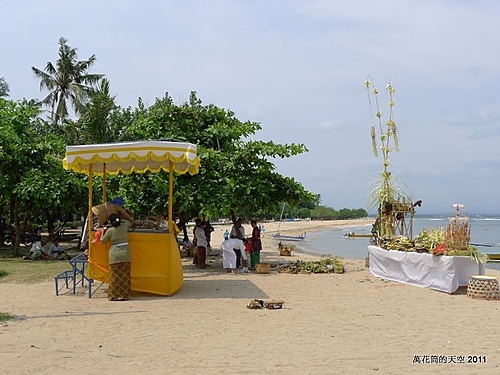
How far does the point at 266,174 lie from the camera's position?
14336 mm

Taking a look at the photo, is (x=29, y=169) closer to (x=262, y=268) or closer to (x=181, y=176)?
(x=181, y=176)

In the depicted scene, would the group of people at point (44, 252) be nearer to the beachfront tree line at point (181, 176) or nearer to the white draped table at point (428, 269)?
the beachfront tree line at point (181, 176)

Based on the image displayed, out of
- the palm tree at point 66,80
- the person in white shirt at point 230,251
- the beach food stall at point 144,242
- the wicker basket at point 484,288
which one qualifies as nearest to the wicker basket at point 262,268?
the person in white shirt at point 230,251

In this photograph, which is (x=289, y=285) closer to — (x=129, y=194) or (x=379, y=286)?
(x=379, y=286)

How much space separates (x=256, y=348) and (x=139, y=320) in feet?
7.53

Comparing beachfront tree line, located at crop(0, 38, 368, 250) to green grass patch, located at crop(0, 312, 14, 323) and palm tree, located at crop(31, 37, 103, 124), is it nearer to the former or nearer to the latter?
green grass patch, located at crop(0, 312, 14, 323)

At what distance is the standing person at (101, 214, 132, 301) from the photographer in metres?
9.48

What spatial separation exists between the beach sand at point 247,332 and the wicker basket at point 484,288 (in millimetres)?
232

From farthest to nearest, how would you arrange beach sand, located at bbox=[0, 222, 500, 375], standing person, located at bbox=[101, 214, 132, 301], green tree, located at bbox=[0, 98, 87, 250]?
green tree, located at bbox=[0, 98, 87, 250] < standing person, located at bbox=[101, 214, 132, 301] < beach sand, located at bbox=[0, 222, 500, 375]

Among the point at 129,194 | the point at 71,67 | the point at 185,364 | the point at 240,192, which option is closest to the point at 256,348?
the point at 185,364

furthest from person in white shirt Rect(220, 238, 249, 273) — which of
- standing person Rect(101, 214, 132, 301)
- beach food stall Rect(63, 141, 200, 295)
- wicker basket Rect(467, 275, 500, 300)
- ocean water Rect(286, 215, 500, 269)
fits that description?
wicker basket Rect(467, 275, 500, 300)

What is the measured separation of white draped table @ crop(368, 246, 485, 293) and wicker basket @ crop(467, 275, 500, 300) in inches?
19.8

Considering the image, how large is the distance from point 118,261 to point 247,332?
351 centimetres

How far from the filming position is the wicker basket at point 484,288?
962 cm
